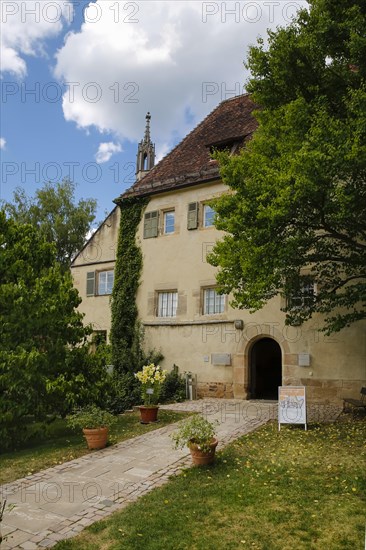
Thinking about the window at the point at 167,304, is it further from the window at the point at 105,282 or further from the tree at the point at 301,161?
the tree at the point at 301,161

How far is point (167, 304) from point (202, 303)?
1.74m

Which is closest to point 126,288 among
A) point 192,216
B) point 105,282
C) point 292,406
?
point 105,282

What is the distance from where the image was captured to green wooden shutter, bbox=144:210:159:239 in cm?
1798

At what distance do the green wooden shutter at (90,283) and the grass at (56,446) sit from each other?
7792 millimetres

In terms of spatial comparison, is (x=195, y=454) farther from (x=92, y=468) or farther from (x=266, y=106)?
(x=266, y=106)

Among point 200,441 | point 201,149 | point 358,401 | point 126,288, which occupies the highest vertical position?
point 201,149

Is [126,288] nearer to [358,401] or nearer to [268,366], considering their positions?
[268,366]

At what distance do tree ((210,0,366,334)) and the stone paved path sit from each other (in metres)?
3.98

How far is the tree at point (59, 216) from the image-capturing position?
3183cm

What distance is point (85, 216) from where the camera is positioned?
32.7m

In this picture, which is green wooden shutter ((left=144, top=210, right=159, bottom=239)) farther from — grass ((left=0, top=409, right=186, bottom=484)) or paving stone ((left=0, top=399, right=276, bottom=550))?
paving stone ((left=0, top=399, right=276, bottom=550))

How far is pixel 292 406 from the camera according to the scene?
1015 cm

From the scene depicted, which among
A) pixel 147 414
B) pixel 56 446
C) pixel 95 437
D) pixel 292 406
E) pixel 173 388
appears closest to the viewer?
pixel 95 437

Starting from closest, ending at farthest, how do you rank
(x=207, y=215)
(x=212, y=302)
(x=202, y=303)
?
(x=212, y=302) → (x=202, y=303) → (x=207, y=215)
